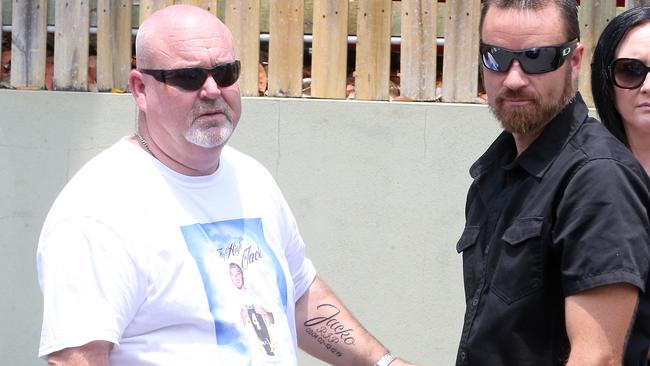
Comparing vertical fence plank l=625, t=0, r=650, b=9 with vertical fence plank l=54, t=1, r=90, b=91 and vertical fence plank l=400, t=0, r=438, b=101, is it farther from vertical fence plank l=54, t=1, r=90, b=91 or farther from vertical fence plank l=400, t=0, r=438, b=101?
vertical fence plank l=54, t=1, r=90, b=91

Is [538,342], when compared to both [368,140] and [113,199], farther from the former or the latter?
[368,140]

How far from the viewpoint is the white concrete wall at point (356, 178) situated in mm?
5324

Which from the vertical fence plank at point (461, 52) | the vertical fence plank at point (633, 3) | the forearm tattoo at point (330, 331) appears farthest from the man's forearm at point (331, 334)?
the vertical fence plank at point (633, 3)

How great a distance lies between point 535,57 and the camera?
8.30 feet

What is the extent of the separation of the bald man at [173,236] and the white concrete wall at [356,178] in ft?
7.36

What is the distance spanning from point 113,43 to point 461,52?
6.12 feet

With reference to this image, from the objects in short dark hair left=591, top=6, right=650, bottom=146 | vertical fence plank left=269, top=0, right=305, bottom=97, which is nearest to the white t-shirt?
short dark hair left=591, top=6, right=650, bottom=146

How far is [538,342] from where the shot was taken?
8.02ft

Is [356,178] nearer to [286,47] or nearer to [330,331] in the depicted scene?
[286,47]

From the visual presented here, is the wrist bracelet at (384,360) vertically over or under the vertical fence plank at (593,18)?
under

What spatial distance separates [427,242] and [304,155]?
2.60 ft

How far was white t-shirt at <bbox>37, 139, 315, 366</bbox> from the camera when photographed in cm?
241

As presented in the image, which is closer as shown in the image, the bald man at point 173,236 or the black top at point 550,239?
the black top at point 550,239

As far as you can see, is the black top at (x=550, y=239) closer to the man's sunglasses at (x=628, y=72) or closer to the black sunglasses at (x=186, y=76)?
the man's sunglasses at (x=628, y=72)
